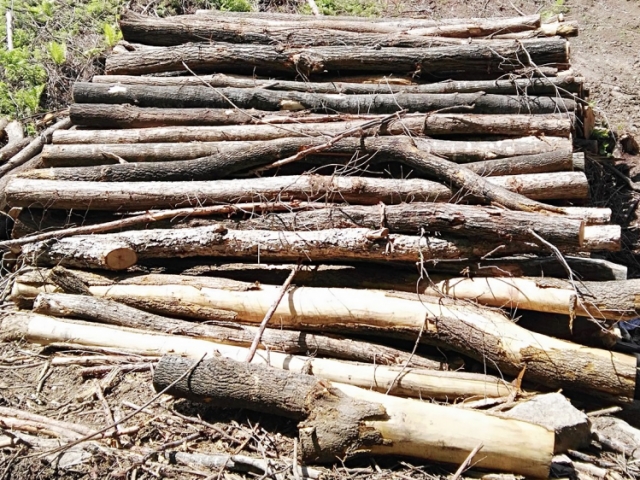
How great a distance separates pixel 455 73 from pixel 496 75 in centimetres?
45

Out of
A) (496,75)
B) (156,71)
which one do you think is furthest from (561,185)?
(156,71)

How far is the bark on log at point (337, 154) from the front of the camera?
5895 mm

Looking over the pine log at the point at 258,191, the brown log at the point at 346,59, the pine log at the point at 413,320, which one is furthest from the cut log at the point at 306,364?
the brown log at the point at 346,59

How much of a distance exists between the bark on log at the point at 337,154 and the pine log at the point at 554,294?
130cm

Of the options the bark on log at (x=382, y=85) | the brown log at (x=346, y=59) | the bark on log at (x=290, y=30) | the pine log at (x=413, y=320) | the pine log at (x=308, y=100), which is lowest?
the pine log at (x=413, y=320)

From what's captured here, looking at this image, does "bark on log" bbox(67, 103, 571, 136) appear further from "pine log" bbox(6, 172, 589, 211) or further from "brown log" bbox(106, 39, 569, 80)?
"brown log" bbox(106, 39, 569, 80)

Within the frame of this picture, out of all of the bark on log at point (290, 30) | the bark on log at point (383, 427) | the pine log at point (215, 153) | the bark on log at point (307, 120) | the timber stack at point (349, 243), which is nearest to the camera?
the bark on log at point (383, 427)

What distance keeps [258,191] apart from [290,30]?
2.72m

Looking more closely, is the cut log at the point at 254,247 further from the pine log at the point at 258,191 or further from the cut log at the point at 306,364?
the cut log at the point at 306,364

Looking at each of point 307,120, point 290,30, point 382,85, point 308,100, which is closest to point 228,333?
point 307,120

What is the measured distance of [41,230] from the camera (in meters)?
6.14

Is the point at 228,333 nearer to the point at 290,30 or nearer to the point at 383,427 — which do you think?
the point at 383,427

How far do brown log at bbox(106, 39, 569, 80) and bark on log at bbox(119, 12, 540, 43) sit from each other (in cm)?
28

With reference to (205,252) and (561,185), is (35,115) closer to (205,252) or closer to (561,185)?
(205,252)
